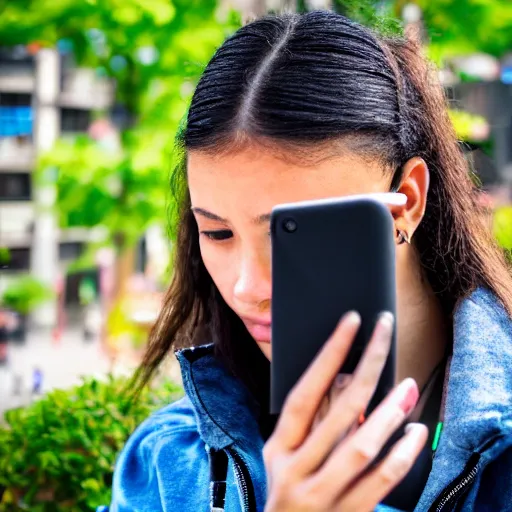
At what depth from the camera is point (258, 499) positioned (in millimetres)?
1458

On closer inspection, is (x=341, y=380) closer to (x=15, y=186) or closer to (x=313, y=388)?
(x=313, y=388)

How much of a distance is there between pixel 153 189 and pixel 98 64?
1226mm

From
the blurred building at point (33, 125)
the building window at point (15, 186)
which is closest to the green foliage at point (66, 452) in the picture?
the blurred building at point (33, 125)

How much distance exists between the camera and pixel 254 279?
1.25 m

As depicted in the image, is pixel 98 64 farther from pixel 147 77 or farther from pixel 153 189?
pixel 153 189

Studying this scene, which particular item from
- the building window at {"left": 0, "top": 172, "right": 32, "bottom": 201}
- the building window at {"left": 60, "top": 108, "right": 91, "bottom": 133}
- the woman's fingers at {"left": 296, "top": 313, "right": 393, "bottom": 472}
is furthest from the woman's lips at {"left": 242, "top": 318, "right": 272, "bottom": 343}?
the building window at {"left": 60, "top": 108, "right": 91, "bottom": 133}

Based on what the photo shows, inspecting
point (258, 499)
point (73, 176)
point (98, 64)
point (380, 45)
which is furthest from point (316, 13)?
point (98, 64)

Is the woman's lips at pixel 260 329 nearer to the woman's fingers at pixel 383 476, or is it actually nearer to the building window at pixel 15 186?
the woman's fingers at pixel 383 476

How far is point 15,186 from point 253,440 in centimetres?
823

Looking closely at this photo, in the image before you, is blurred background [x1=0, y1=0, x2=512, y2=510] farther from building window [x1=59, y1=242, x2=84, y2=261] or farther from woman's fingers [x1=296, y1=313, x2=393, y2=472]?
building window [x1=59, y1=242, x2=84, y2=261]

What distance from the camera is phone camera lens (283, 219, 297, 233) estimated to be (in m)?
1.00

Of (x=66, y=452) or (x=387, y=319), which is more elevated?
(x=387, y=319)

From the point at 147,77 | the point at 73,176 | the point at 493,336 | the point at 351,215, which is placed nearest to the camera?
the point at 351,215

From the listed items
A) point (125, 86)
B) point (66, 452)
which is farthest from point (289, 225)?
point (125, 86)
